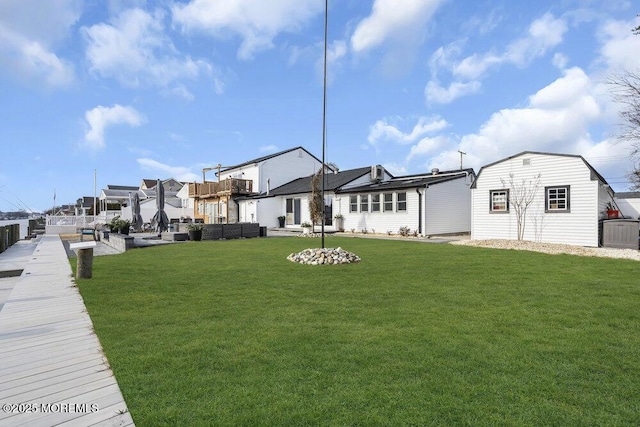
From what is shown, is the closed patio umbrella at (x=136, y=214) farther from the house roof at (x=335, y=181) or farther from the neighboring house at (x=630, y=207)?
the neighboring house at (x=630, y=207)

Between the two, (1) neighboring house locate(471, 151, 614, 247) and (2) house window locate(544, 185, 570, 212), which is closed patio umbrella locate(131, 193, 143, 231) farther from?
(2) house window locate(544, 185, 570, 212)

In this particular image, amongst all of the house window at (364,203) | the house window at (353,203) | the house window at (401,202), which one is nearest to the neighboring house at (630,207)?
the house window at (401,202)

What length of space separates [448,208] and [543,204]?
6.08 m

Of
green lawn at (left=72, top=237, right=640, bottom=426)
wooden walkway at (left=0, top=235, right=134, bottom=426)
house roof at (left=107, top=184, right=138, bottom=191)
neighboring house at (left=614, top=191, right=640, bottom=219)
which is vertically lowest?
wooden walkway at (left=0, top=235, right=134, bottom=426)

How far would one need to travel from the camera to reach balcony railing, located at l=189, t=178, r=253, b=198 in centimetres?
3222

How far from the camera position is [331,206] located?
85.6 ft

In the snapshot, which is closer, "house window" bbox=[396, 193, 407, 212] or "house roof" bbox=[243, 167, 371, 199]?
"house window" bbox=[396, 193, 407, 212]

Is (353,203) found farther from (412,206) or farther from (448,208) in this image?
(448,208)

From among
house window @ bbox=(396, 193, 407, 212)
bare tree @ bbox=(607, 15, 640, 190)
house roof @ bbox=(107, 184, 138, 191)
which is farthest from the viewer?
house roof @ bbox=(107, 184, 138, 191)

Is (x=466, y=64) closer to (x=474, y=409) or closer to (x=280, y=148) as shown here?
(x=474, y=409)

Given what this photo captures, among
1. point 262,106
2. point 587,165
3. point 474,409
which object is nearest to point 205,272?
point 474,409

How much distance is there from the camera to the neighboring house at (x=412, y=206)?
20969 millimetres

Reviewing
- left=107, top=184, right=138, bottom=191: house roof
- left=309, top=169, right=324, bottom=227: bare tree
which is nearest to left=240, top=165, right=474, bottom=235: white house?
left=309, top=169, right=324, bottom=227: bare tree

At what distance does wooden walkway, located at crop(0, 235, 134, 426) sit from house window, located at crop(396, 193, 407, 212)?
18.2 metres
